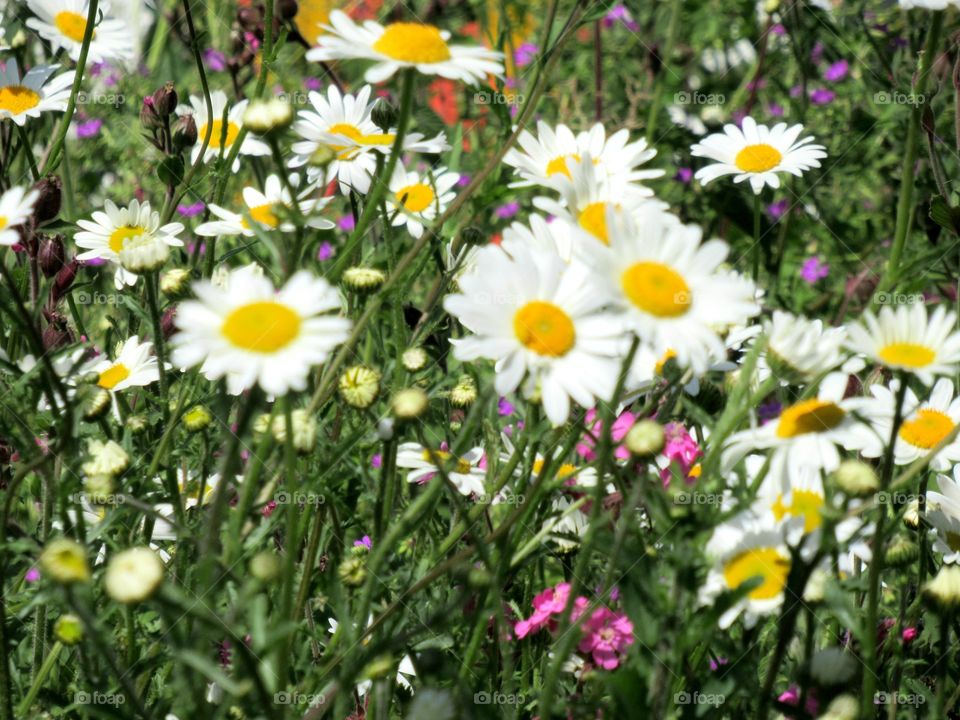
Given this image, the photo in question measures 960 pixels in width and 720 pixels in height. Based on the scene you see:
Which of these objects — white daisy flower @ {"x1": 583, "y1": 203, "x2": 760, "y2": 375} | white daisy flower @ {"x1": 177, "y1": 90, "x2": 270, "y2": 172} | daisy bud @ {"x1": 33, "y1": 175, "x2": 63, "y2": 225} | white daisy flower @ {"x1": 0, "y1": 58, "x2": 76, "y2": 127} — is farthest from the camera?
white daisy flower @ {"x1": 177, "y1": 90, "x2": 270, "y2": 172}

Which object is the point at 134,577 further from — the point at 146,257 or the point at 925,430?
the point at 925,430

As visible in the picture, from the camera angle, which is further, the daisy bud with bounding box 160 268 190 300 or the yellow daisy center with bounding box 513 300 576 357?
the daisy bud with bounding box 160 268 190 300

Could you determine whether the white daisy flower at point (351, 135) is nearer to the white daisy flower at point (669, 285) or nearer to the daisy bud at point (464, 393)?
the daisy bud at point (464, 393)

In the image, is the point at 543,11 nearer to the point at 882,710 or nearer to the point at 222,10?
the point at 222,10

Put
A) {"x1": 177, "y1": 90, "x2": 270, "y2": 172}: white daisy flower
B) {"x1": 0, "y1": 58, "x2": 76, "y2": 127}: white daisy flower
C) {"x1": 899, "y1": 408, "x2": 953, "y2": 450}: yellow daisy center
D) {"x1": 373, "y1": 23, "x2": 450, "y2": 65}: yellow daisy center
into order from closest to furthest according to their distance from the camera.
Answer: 1. {"x1": 373, "y1": 23, "x2": 450, "y2": 65}: yellow daisy center
2. {"x1": 899, "y1": 408, "x2": 953, "y2": 450}: yellow daisy center
3. {"x1": 0, "y1": 58, "x2": 76, "y2": 127}: white daisy flower
4. {"x1": 177, "y1": 90, "x2": 270, "y2": 172}: white daisy flower

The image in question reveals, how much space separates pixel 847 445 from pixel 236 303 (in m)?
0.62

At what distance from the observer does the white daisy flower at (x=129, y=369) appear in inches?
60.0

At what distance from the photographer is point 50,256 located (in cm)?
166

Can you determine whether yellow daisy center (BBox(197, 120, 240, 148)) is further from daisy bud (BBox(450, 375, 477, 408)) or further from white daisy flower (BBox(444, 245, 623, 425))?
white daisy flower (BBox(444, 245, 623, 425))

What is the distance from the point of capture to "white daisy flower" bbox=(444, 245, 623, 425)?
3.32 ft

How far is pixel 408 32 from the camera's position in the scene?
1.22m

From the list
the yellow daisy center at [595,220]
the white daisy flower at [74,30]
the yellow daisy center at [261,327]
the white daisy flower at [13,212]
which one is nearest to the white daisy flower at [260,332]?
the yellow daisy center at [261,327]

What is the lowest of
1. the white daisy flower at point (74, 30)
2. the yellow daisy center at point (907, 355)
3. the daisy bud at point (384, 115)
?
the yellow daisy center at point (907, 355)

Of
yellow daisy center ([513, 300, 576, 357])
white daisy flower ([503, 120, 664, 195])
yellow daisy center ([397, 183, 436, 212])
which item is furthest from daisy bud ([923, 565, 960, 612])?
yellow daisy center ([397, 183, 436, 212])
